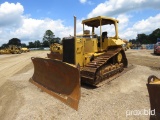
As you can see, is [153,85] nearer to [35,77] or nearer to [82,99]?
[82,99]

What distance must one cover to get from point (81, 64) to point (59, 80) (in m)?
1.90

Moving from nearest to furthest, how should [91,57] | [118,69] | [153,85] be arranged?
[153,85] < [91,57] < [118,69]

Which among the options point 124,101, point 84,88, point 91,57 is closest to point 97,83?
point 84,88

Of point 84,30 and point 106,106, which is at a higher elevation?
point 84,30

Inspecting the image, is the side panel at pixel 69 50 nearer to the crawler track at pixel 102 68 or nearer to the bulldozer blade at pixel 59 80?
the crawler track at pixel 102 68

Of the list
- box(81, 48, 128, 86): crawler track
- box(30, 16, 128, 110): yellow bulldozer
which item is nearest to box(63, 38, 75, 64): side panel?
box(30, 16, 128, 110): yellow bulldozer

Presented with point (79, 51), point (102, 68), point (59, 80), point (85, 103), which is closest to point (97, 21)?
point (79, 51)

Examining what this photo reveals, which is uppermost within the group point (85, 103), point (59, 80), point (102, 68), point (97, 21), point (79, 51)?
point (97, 21)

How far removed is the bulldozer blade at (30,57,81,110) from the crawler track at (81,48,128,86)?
51.1 inches

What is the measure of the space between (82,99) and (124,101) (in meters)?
1.33

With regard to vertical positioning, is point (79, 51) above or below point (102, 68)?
above

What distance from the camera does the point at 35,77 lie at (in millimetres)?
9945

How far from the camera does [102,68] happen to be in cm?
923

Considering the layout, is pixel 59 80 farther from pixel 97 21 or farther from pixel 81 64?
pixel 97 21
